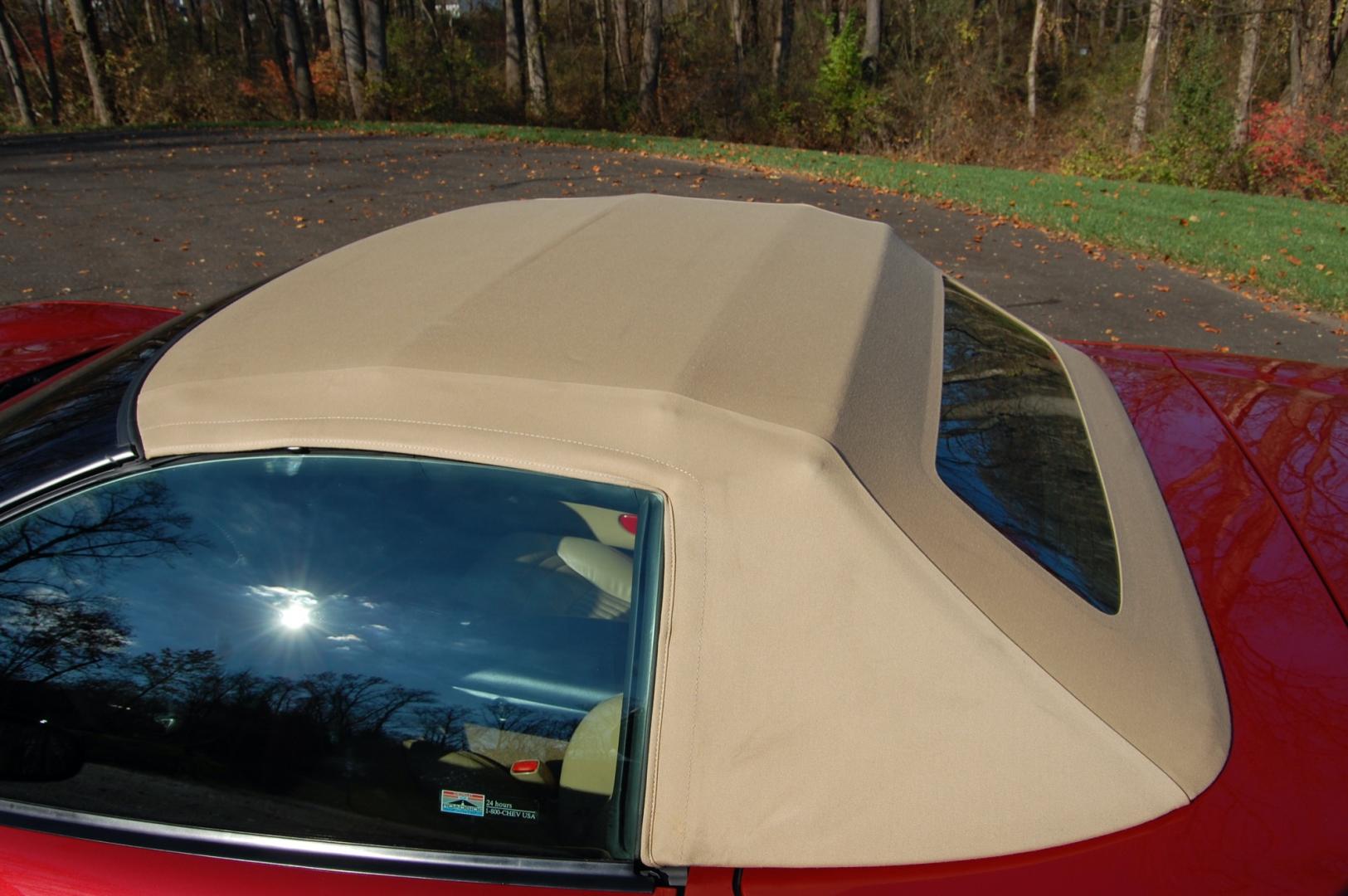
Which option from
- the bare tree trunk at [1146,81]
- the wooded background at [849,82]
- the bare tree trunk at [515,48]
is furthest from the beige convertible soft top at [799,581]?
the bare tree trunk at [515,48]

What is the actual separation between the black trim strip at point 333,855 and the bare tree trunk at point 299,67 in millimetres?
25297

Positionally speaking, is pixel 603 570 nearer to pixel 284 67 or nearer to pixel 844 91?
pixel 844 91

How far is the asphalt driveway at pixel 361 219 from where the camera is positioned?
25.9ft

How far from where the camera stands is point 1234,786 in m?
1.42

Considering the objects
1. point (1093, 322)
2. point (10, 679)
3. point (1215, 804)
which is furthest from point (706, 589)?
point (1093, 322)

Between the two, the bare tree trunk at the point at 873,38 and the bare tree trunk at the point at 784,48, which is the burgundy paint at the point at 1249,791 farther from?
the bare tree trunk at the point at 784,48

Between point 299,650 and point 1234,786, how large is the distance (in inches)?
57.7

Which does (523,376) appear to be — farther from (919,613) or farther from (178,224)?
(178,224)

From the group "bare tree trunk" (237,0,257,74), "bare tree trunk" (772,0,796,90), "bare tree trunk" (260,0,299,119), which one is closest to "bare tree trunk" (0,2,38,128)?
"bare tree trunk" (260,0,299,119)

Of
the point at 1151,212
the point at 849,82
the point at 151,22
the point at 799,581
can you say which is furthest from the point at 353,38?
the point at 799,581

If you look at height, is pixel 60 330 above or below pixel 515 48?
below

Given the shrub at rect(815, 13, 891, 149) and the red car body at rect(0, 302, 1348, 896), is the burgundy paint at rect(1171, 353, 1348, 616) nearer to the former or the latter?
the red car body at rect(0, 302, 1348, 896)

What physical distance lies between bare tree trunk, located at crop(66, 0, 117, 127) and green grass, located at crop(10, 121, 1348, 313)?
13.6 m

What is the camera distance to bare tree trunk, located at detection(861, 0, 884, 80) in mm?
25859
